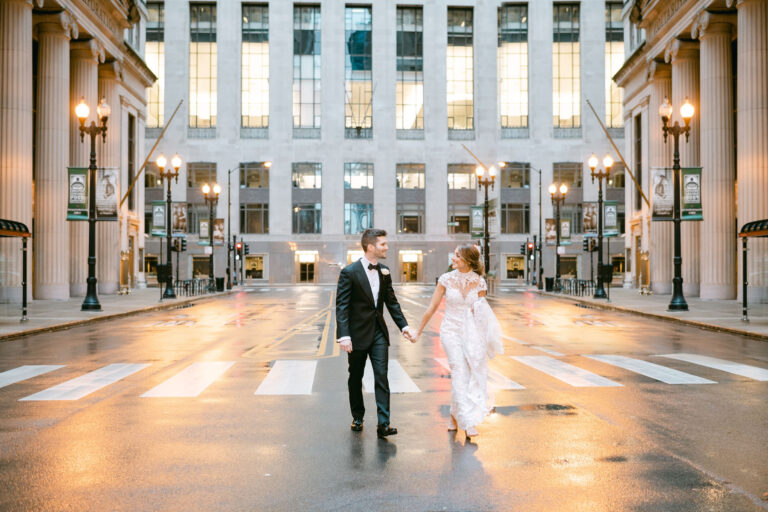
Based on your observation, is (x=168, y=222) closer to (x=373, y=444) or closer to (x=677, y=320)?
(x=677, y=320)

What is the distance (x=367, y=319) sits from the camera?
7.46 m

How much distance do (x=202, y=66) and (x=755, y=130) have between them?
59687 millimetres

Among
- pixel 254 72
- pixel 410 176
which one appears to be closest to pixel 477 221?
pixel 410 176

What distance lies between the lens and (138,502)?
5.32 m

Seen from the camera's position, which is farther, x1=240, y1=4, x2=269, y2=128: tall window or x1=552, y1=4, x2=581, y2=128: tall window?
x1=552, y1=4, x2=581, y2=128: tall window

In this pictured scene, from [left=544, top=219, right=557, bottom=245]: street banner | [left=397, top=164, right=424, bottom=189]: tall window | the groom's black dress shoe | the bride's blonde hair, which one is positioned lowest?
the groom's black dress shoe

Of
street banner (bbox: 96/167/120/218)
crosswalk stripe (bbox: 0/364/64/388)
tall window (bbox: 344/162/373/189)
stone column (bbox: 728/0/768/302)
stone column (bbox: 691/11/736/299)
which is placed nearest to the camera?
crosswalk stripe (bbox: 0/364/64/388)

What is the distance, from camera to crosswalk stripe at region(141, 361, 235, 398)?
10.0 metres

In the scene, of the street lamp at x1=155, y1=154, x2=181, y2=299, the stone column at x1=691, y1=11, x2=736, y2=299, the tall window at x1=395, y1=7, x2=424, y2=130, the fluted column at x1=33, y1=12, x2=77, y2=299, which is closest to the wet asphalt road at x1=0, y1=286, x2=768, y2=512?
the stone column at x1=691, y1=11, x2=736, y2=299

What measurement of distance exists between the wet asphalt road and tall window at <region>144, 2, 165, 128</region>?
226ft

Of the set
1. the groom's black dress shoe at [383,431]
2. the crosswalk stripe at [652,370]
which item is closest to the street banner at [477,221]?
the crosswalk stripe at [652,370]

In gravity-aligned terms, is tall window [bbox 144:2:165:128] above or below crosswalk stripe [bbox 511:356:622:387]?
above

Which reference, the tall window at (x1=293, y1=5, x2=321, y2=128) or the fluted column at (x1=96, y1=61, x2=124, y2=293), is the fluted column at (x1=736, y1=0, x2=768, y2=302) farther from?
the tall window at (x1=293, y1=5, x2=321, y2=128)

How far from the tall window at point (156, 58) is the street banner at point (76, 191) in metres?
51.6
